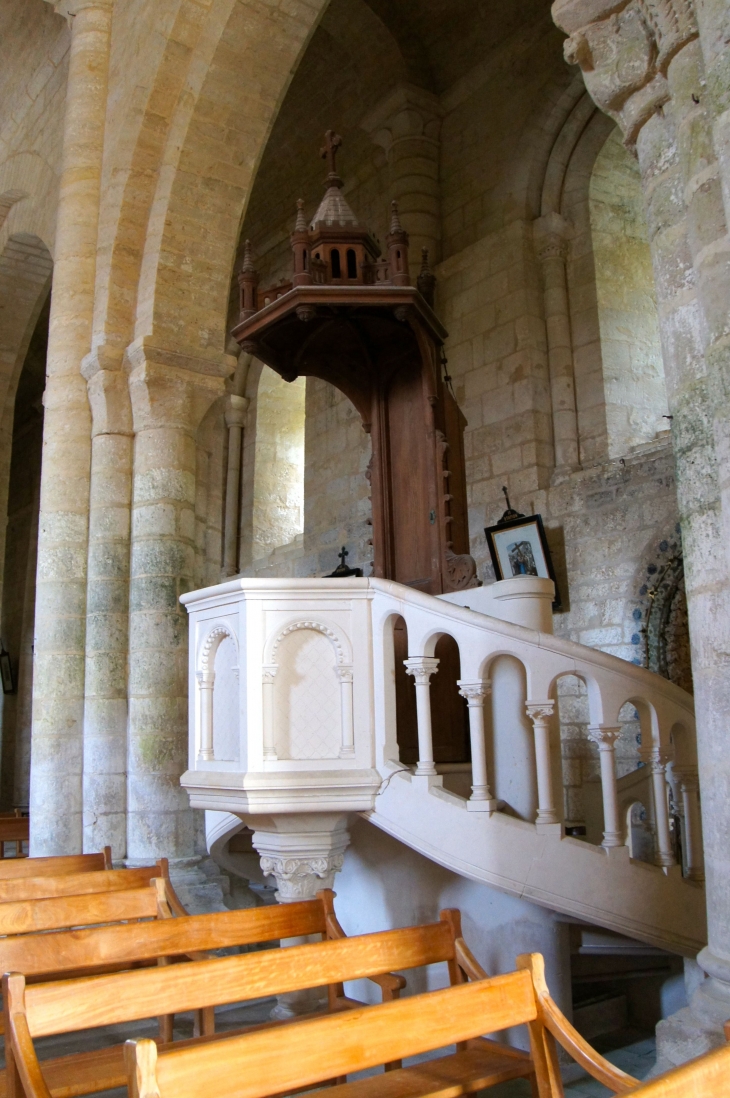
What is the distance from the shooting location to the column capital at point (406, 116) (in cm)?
956

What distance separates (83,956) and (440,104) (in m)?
9.30

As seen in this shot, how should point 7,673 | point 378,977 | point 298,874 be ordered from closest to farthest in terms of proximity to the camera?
point 378,977, point 298,874, point 7,673

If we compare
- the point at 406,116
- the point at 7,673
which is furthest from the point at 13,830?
the point at 7,673

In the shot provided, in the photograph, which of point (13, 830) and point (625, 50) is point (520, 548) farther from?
point (625, 50)

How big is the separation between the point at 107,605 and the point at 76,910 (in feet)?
10.2

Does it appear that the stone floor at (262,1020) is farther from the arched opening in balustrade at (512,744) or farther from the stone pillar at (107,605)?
the stone pillar at (107,605)

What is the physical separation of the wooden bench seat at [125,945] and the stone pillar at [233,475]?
9.11 m

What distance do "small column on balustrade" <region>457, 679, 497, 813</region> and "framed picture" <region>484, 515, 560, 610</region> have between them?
13.2 ft

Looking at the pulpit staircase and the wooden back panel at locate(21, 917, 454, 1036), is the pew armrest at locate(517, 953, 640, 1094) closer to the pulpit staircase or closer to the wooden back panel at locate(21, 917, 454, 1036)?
the wooden back panel at locate(21, 917, 454, 1036)

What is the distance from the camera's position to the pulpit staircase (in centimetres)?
349

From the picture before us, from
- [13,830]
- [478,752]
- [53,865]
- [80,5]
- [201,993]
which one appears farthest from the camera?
[13,830]

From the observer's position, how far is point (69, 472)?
623cm

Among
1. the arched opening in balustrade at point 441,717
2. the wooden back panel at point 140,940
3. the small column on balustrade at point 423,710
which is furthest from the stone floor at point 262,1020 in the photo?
the arched opening in balustrade at point 441,717

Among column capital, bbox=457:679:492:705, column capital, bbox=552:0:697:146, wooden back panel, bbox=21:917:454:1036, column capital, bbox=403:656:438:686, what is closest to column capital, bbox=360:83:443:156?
column capital, bbox=552:0:697:146
